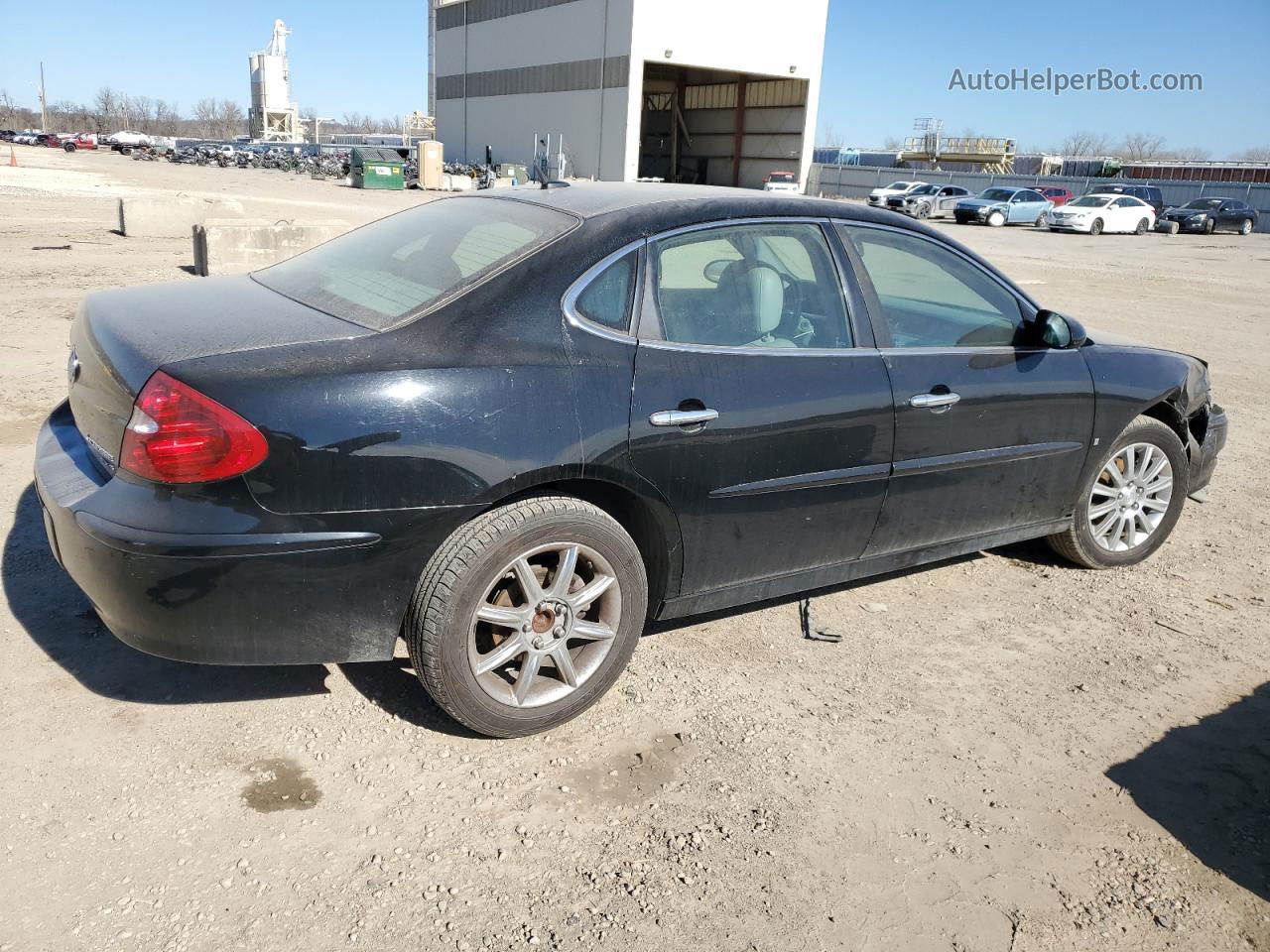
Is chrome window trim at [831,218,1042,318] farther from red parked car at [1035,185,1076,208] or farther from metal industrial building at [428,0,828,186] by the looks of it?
metal industrial building at [428,0,828,186]

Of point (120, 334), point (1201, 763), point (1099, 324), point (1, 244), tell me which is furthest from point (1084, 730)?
point (1, 244)

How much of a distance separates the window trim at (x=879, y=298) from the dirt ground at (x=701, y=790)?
1.18 metres

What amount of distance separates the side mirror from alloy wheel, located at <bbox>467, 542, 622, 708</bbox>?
7.24 feet

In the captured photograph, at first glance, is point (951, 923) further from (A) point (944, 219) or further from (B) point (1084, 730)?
(A) point (944, 219)

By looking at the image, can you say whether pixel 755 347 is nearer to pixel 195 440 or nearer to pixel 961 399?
pixel 961 399

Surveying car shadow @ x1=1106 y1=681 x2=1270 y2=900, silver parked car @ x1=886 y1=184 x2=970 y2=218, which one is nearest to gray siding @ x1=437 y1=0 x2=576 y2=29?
silver parked car @ x1=886 y1=184 x2=970 y2=218

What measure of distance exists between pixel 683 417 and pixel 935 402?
116 cm

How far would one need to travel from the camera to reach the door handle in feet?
12.1

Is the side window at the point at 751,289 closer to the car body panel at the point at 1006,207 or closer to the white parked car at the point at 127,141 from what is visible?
the car body panel at the point at 1006,207

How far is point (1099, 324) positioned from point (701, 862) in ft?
39.6

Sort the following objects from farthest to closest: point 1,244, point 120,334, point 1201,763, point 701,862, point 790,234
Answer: point 1,244 → point 790,234 → point 1201,763 → point 120,334 → point 701,862

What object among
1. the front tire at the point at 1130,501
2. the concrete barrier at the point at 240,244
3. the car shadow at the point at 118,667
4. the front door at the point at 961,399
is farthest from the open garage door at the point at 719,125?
the car shadow at the point at 118,667

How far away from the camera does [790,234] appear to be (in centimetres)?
366

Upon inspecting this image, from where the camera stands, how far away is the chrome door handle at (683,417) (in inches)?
122
